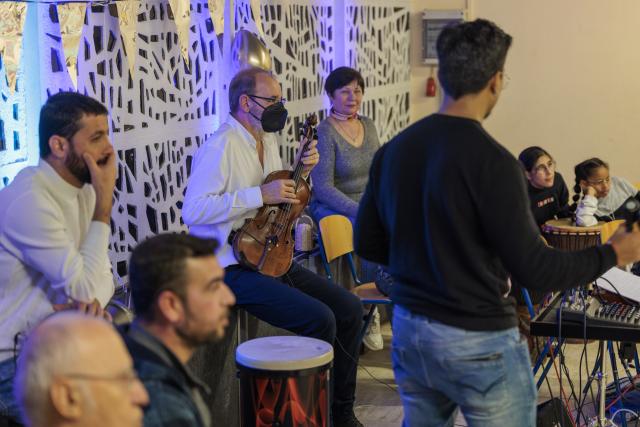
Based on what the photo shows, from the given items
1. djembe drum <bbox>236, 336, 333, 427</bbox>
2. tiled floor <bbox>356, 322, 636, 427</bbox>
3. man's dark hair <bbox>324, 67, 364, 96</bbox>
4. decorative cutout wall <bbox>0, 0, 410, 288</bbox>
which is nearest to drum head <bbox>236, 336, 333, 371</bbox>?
djembe drum <bbox>236, 336, 333, 427</bbox>

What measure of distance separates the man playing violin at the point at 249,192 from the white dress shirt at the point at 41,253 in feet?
3.42

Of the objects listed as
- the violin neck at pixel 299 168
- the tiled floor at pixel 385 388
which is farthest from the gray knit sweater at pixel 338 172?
the violin neck at pixel 299 168

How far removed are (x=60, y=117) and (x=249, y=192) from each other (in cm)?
123

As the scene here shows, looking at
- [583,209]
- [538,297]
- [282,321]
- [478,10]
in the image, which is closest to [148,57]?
[282,321]

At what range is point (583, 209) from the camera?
6.37m

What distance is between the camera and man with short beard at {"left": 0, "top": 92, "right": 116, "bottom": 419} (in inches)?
122

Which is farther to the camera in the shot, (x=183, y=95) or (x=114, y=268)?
(x=183, y=95)

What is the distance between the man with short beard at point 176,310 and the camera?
7.06ft

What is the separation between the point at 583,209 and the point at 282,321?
2726 millimetres

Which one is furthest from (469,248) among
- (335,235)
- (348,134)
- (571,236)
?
(571,236)

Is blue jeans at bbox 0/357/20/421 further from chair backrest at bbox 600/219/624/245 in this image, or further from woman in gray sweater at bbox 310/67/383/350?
chair backrest at bbox 600/219/624/245

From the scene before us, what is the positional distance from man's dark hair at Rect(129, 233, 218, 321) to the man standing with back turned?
27.5 inches

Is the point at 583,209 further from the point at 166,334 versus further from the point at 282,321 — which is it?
the point at 166,334

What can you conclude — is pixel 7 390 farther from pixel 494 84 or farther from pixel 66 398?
pixel 494 84
